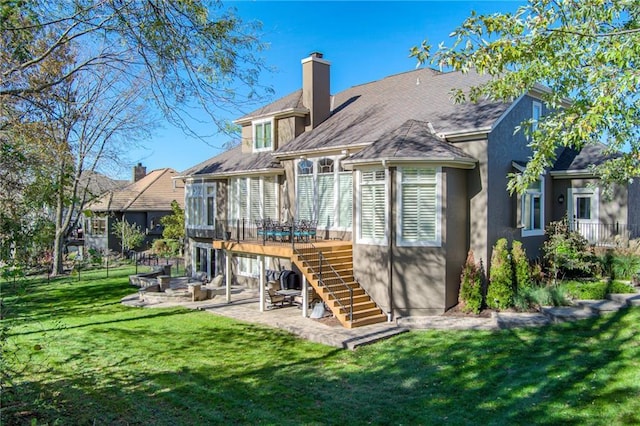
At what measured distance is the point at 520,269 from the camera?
13148 millimetres

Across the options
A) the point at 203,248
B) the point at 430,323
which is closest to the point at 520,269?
the point at 430,323

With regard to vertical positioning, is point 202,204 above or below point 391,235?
above

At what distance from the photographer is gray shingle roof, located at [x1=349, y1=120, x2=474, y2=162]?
12.7 m

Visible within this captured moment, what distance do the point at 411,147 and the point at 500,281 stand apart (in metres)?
4.41

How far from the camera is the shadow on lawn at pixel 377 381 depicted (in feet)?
23.5

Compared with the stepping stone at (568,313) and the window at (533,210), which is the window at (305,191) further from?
the stepping stone at (568,313)

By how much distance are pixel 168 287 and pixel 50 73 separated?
36.3 ft

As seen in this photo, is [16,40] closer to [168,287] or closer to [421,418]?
[421,418]

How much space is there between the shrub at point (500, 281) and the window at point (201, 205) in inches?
500

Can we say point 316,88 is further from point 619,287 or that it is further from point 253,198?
point 619,287

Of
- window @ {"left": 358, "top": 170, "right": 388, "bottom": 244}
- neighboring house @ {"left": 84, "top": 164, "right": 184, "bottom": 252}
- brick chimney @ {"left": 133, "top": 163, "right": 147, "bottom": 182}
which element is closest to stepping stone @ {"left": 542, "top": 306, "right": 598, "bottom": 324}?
window @ {"left": 358, "top": 170, "right": 388, "bottom": 244}

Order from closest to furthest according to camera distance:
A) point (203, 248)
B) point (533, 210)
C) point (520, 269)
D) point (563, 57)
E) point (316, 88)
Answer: point (563, 57) → point (520, 269) → point (533, 210) → point (316, 88) → point (203, 248)

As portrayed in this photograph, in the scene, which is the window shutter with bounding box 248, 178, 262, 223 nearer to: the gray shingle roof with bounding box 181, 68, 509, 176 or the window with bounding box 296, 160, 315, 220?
the gray shingle roof with bounding box 181, 68, 509, 176

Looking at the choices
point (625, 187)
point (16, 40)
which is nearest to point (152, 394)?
point (16, 40)
